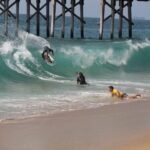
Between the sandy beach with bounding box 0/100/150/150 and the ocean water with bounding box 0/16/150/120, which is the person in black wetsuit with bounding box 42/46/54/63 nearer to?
the ocean water with bounding box 0/16/150/120

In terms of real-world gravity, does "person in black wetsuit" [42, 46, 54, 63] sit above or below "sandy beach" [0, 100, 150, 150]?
above

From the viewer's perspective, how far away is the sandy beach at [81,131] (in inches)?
303

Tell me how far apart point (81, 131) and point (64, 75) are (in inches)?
397

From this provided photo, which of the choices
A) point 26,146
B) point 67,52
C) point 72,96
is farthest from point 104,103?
point 67,52

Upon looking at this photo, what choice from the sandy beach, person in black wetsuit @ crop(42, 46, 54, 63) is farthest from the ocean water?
the sandy beach

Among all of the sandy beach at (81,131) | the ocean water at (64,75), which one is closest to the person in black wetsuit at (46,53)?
the ocean water at (64,75)

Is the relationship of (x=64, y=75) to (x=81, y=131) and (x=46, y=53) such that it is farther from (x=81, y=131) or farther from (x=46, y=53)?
(x=81, y=131)

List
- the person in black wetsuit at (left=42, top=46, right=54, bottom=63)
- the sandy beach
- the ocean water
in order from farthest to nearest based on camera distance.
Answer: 1. the person in black wetsuit at (left=42, top=46, right=54, bottom=63)
2. the ocean water
3. the sandy beach

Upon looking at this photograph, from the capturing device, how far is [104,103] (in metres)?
12.0

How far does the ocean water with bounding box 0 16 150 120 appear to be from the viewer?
38.3ft

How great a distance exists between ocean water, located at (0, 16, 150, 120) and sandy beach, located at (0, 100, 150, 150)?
30.3 inches

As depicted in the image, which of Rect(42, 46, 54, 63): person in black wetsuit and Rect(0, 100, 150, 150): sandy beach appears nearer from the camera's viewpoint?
Rect(0, 100, 150, 150): sandy beach

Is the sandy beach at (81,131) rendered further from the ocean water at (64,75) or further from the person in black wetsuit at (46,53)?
the person in black wetsuit at (46,53)

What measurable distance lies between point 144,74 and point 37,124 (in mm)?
11300
